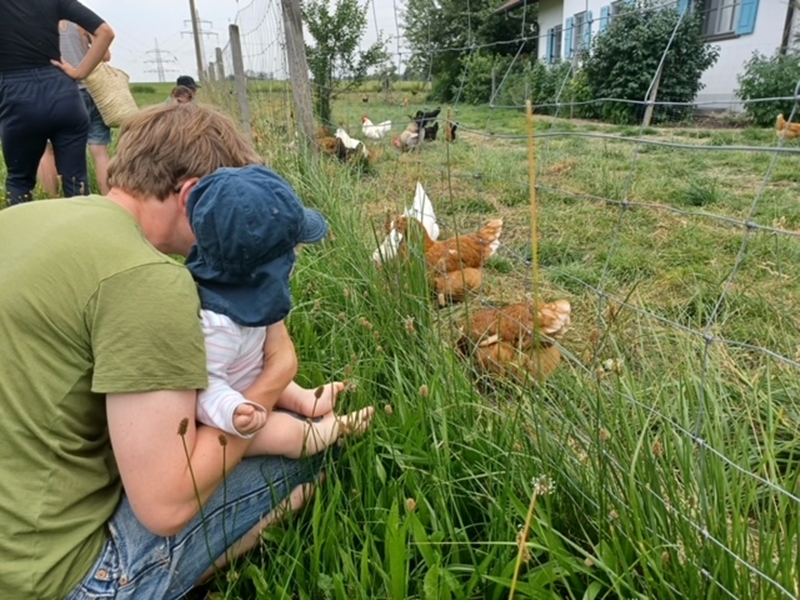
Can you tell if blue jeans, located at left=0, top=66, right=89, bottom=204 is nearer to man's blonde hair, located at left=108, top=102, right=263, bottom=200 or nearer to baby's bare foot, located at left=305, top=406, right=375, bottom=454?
man's blonde hair, located at left=108, top=102, right=263, bottom=200

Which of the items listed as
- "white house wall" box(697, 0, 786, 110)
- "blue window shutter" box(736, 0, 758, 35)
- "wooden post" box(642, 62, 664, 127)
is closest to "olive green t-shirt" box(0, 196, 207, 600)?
"wooden post" box(642, 62, 664, 127)

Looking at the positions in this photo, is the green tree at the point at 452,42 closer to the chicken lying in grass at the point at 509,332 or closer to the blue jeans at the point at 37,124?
the chicken lying in grass at the point at 509,332

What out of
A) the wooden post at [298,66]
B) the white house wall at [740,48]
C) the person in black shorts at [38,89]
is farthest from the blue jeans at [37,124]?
the white house wall at [740,48]

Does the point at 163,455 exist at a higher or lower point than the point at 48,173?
lower

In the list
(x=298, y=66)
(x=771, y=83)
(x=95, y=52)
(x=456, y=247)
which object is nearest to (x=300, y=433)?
(x=456, y=247)

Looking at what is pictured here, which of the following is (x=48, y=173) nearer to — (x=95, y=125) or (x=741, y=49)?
(x=95, y=125)

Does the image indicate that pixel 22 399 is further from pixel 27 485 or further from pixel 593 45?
pixel 593 45

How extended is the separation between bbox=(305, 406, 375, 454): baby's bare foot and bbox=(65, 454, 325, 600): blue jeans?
5cm

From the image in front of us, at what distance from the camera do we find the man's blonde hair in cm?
119

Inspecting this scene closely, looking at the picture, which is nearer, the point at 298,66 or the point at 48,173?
the point at 298,66

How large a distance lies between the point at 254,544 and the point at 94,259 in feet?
2.41

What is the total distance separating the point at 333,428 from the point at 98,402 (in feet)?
1.70

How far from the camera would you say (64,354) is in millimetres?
1003

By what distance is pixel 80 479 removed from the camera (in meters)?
1.08
